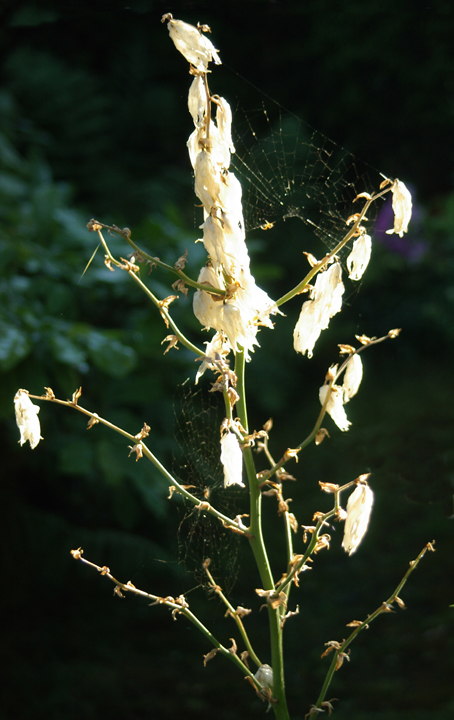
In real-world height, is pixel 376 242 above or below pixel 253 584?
above

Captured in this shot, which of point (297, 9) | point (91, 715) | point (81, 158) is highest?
point (297, 9)

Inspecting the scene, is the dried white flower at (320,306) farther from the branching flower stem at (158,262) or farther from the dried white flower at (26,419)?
the dried white flower at (26,419)

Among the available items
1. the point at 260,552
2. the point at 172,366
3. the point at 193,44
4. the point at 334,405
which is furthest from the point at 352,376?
the point at 172,366

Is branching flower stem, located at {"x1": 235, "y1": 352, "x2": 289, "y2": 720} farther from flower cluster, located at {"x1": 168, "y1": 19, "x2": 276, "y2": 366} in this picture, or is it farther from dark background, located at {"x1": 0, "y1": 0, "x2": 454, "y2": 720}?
dark background, located at {"x1": 0, "y1": 0, "x2": 454, "y2": 720}

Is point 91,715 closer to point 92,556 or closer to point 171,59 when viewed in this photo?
point 92,556

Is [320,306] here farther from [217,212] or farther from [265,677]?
[265,677]

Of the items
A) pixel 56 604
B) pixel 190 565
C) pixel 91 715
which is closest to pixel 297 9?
pixel 190 565
